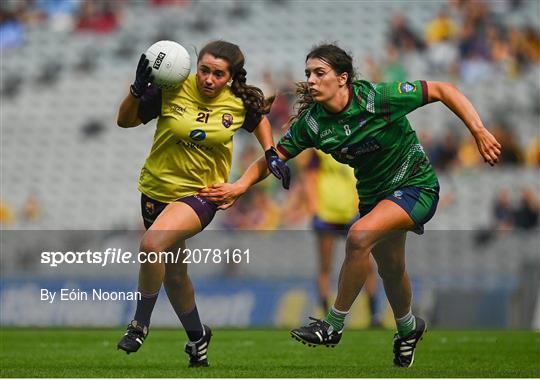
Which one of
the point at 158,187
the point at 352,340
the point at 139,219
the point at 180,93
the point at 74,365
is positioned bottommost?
the point at 139,219

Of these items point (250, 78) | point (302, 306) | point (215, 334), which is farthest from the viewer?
point (250, 78)

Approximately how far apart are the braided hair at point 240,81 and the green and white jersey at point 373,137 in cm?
37

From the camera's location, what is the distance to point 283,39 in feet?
71.6

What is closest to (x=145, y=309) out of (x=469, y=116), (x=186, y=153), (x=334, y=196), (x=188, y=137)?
(x=186, y=153)

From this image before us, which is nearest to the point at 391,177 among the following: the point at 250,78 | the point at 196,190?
the point at 196,190

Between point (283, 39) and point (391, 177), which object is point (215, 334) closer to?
point (391, 177)

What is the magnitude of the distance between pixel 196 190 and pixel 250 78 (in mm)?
13330

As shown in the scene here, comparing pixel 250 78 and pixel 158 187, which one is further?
pixel 250 78

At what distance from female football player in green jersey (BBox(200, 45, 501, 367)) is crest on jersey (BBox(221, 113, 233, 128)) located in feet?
1.15

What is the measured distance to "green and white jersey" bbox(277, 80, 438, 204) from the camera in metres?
7.06

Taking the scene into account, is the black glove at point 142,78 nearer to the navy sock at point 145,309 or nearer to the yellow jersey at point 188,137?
the yellow jersey at point 188,137

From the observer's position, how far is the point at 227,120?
740 centimetres

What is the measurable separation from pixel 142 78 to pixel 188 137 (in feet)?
1.80

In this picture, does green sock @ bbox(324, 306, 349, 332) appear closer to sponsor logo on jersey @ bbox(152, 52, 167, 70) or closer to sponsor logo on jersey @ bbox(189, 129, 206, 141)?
sponsor logo on jersey @ bbox(189, 129, 206, 141)
